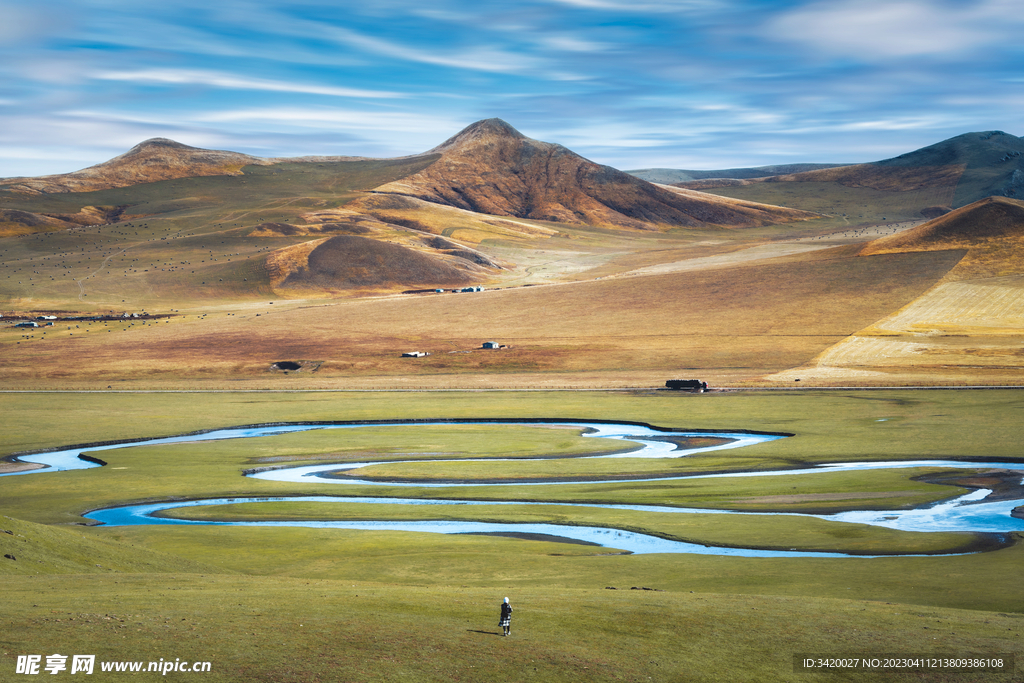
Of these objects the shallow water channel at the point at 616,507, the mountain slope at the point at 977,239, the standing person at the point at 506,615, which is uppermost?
the mountain slope at the point at 977,239

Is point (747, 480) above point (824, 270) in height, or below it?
below

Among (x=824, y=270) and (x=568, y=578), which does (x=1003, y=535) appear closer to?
(x=568, y=578)

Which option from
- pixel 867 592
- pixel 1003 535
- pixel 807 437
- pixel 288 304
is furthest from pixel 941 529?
pixel 288 304

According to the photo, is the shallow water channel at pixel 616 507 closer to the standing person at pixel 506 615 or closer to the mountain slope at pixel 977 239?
the standing person at pixel 506 615

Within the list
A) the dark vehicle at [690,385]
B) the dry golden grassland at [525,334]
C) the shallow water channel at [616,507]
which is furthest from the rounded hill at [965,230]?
the shallow water channel at [616,507]

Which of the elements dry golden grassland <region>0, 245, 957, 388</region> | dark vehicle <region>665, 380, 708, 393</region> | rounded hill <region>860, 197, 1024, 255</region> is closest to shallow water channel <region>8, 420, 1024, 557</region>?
dark vehicle <region>665, 380, 708, 393</region>
